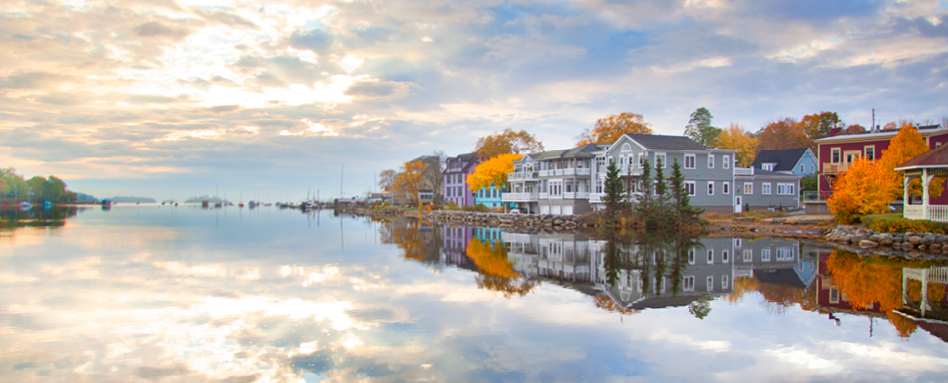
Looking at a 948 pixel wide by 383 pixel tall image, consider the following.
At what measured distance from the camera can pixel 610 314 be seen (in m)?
12.9

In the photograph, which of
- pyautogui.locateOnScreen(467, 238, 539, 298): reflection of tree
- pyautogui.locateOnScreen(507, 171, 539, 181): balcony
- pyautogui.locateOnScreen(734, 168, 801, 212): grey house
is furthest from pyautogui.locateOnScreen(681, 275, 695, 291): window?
pyautogui.locateOnScreen(507, 171, 539, 181): balcony

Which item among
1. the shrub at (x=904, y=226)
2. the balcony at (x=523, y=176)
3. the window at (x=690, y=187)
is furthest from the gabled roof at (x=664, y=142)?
the shrub at (x=904, y=226)

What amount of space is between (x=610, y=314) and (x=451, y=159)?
83.0m

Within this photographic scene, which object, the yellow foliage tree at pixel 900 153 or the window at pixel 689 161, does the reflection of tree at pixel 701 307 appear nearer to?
the yellow foliage tree at pixel 900 153

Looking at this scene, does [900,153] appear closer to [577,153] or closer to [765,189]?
[765,189]

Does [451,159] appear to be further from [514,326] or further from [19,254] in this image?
[514,326]

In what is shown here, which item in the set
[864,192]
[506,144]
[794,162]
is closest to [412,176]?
[506,144]

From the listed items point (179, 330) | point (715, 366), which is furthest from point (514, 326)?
point (179, 330)

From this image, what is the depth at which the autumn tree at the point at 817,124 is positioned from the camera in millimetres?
78875

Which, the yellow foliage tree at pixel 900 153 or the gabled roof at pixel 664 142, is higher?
the gabled roof at pixel 664 142

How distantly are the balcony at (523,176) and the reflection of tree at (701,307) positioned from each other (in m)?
50.2

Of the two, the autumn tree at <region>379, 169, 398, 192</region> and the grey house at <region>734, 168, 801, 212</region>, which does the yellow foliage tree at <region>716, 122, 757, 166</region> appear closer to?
the grey house at <region>734, 168, 801, 212</region>

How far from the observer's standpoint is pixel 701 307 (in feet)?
45.5

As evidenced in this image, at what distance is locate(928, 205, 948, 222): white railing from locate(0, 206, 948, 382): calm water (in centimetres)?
849
